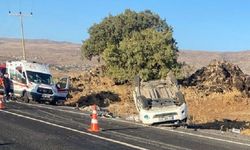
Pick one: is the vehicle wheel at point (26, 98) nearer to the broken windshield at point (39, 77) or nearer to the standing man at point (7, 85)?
the broken windshield at point (39, 77)

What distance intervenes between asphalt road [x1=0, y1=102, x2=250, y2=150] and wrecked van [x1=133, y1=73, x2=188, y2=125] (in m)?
0.48

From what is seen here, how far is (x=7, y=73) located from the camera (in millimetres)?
35594

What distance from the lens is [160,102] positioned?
19516 mm

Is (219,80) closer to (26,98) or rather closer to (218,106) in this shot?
(218,106)

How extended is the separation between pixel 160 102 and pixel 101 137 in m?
5.24

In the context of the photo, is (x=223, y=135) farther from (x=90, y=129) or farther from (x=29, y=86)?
(x=29, y=86)

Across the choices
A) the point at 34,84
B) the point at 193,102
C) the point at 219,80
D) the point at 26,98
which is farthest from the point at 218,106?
the point at 26,98

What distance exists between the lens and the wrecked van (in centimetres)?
1861

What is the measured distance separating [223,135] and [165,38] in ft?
96.9

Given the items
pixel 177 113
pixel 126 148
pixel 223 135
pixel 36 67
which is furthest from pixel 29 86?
pixel 126 148

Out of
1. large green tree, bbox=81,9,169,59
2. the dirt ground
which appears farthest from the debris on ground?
large green tree, bbox=81,9,169,59

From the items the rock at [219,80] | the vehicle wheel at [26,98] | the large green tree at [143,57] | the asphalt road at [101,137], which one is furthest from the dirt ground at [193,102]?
the asphalt road at [101,137]

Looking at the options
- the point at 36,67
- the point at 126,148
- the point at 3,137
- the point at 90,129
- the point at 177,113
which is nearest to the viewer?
the point at 126,148

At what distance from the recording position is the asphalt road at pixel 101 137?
12981 mm
